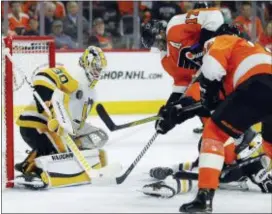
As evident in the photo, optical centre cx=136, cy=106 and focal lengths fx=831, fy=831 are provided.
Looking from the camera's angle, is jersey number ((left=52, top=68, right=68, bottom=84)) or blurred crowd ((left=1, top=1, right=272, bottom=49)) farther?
blurred crowd ((left=1, top=1, right=272, bottom=49))

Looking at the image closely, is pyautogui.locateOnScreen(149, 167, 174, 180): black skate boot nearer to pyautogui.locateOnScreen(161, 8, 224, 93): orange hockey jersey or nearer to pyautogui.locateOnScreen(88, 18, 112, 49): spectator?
pyautogui.locateOnScreen(161, 8, 224, 93): orange hockey jersey

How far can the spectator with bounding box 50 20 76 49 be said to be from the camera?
7.96 metres

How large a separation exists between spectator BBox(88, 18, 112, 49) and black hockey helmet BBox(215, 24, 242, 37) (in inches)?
142

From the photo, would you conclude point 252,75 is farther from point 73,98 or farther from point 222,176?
point 73,98

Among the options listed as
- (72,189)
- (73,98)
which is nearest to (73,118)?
(73,98)

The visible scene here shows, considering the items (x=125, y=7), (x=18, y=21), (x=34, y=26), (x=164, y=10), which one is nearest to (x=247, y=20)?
(x=164, y=10)

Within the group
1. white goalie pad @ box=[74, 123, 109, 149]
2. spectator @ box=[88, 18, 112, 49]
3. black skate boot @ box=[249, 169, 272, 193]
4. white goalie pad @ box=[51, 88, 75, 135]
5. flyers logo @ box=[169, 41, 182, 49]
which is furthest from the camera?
spectator @ box=[88, 18, 112, 49]

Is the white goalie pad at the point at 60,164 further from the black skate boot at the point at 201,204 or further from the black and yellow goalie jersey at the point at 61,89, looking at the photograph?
the black skate boot at the point at 201,204

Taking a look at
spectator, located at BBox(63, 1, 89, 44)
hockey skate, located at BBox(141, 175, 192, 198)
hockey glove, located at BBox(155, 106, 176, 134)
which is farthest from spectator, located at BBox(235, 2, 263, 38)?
hockey skate, located at BBox(141, 175, 192, 198)

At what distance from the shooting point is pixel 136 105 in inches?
314

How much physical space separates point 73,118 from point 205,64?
1.23 m

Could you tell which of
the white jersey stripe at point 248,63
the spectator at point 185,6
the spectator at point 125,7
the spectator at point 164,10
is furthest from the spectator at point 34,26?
the white jersey stripe at point 248,63

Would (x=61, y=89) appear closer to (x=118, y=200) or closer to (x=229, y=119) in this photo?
(x=118, y=200)

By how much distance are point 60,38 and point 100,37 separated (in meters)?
0.43
